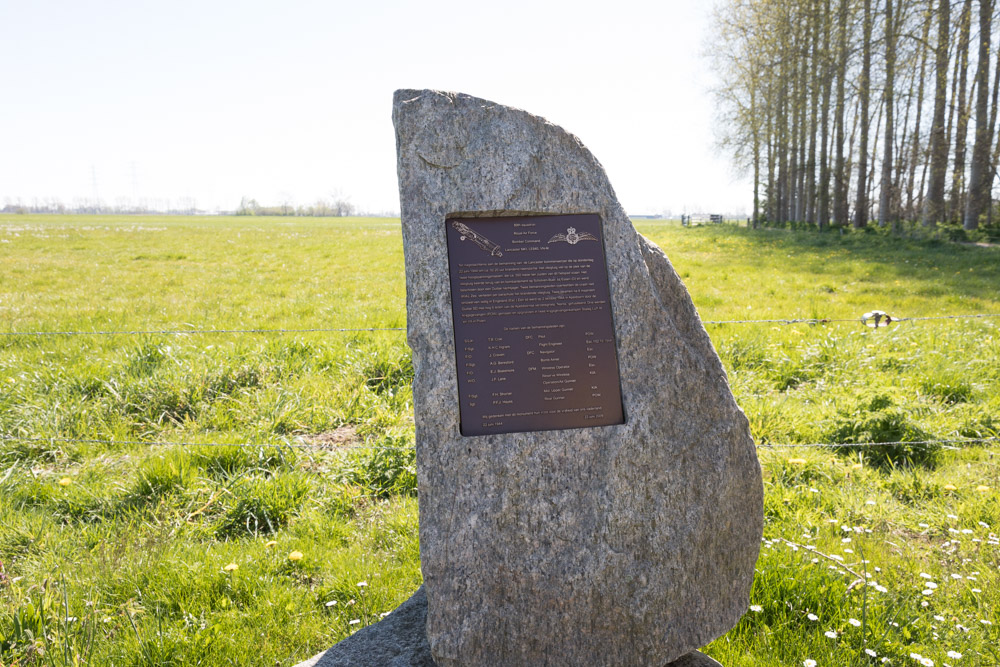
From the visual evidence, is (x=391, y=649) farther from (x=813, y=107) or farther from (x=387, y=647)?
(x=813, y=107)

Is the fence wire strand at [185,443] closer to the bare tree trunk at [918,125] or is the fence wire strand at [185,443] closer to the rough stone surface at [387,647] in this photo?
the rough stone surface at [387,647]

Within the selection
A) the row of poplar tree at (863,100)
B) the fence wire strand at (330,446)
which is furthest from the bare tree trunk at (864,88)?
the fence wire strand at (330,446)

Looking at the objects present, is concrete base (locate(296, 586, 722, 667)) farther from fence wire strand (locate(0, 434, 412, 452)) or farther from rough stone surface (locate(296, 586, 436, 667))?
fence wire strand (locate(0, 434, 412, 452))

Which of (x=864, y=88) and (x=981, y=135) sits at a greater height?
(x=864, y=88)

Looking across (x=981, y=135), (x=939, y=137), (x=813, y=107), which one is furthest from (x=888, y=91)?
(x=813, y=107)

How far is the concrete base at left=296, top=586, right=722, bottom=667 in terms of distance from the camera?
2936mm

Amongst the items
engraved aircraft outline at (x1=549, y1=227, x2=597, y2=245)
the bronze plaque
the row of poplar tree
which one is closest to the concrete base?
the bronze plaque

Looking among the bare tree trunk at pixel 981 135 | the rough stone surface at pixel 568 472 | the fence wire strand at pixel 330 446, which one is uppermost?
the bare tree trunk at pixel 981 135

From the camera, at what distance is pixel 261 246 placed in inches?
949

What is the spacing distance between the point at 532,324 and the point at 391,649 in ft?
5.56

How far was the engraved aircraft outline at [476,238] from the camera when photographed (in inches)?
121

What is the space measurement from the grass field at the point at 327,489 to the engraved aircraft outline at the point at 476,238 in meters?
2.06

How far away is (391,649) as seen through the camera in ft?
9.92

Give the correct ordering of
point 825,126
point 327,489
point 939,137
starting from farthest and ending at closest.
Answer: point 825,126, point 939,137, point 327,489
